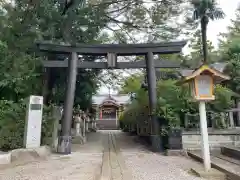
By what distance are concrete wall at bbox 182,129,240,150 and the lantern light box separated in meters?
3.32

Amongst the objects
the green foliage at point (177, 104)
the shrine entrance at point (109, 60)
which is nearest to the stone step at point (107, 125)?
the green foliage at point (177, 104)

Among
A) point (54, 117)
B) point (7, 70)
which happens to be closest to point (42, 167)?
point (54, 117)

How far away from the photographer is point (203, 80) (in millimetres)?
5367

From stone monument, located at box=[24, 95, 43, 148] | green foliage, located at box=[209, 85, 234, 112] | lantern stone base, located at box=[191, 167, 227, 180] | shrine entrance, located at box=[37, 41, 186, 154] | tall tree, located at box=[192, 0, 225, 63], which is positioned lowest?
lantern stone base, located at box=[191, 167, 227, 180]

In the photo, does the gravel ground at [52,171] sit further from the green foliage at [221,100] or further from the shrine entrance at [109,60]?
the green foliage at [221,100]

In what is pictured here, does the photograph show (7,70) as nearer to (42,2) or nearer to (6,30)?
(6,30)

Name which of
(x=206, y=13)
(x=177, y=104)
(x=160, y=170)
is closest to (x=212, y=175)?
(x=160, y=170)

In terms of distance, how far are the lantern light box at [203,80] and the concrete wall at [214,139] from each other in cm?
332

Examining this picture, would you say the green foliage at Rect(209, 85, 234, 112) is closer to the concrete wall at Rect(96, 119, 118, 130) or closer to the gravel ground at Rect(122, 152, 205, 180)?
the gravel ground at Rect(122, 152, 205, 180)

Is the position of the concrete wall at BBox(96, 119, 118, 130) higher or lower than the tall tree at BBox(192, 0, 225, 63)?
lower

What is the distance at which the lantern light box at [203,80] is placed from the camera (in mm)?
5234

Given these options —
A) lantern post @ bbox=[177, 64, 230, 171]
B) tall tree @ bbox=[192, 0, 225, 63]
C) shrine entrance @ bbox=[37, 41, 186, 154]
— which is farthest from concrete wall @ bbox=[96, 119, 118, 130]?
lantern post @ bbox=[177, 64, 230, 171]

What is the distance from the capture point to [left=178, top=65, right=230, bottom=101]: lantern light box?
5.23 meters

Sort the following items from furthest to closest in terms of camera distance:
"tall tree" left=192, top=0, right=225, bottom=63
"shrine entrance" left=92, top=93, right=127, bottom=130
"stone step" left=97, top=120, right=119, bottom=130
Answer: "shrine entrance" left=92, top=93, right=127, bottom=130, "stone step" left=97, top=120, right=119, bottom=130, "tall tree" left=192, top=0, right=225, bottom=63
